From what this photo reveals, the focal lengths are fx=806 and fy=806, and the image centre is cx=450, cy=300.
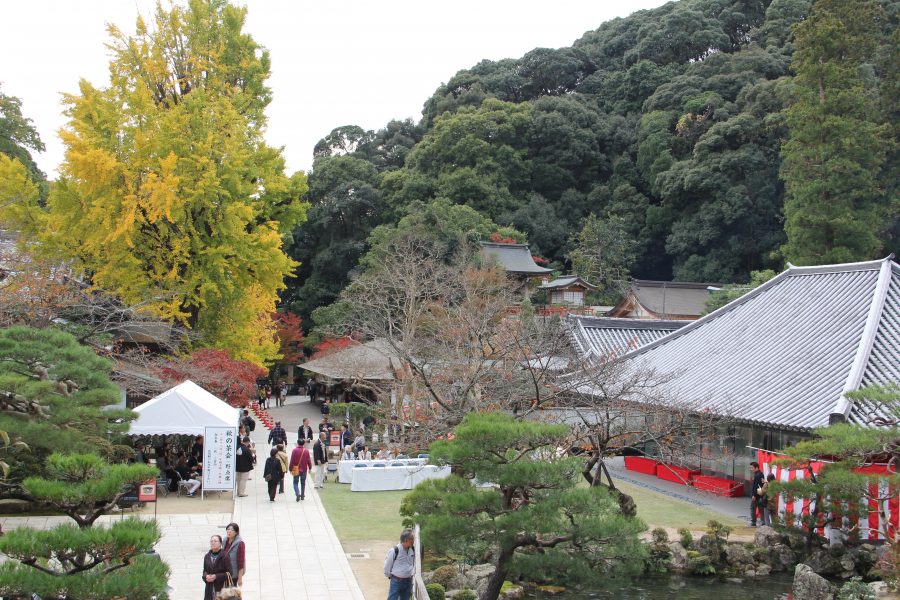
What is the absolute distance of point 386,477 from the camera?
722 inches

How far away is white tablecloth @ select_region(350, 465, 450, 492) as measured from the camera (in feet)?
59.3

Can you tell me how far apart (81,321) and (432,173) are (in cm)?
3695

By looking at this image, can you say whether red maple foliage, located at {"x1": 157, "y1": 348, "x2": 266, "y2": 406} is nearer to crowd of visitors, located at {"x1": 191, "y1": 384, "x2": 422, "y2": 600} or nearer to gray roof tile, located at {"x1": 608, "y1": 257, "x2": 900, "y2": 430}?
crowd of visitors, located at {"x1": 191, "y1": 384, "x2": 422, "y2": 600}

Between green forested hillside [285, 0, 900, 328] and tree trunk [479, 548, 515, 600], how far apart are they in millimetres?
32379

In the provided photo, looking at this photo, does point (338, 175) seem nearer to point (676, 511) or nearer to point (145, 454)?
point (145, 454)

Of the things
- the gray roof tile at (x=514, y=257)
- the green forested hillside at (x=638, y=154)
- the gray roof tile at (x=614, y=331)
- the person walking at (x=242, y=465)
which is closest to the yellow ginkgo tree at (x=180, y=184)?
the person walking at (x=242, y=465)

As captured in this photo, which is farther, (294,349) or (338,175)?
(338,175)

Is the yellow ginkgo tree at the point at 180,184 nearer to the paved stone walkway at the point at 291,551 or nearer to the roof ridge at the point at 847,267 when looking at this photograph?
the paved stone walkway at the point at 291,551

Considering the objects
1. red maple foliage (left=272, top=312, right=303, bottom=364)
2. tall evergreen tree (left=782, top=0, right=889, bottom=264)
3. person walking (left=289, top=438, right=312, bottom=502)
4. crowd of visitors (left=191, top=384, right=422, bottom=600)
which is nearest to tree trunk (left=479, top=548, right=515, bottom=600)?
crowd of visitors (left=191, top=384, right=422, bottom=600)

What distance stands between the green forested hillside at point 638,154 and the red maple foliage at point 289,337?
5.73 m

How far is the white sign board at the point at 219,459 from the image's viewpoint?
625 inches

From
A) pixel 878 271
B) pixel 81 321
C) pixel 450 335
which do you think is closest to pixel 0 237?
pixel 81 321

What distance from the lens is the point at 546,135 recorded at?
57562 mm

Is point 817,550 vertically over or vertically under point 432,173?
under
